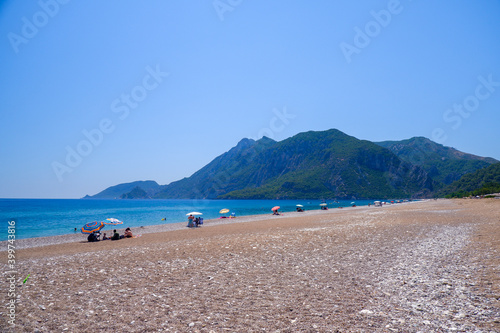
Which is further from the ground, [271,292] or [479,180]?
[479,180]

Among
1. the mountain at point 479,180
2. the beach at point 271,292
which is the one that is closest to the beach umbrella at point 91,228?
the beach at point 271,292

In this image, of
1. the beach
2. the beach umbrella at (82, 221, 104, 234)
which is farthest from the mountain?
the beach umbrella at (82, 221, 104, 234)

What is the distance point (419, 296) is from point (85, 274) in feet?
39.0

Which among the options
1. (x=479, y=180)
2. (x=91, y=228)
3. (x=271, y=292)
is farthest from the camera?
(x=479, y=180)

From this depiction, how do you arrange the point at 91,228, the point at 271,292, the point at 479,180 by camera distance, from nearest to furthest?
1. the point at 271,292
2. the point at 91,228
3. the point at 479,180

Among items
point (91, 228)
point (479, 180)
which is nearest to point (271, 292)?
point (91, 228)

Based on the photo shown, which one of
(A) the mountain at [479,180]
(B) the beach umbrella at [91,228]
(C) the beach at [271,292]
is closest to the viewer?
(C) the beach at [271,292]

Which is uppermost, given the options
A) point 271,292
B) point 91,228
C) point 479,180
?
point 479,180

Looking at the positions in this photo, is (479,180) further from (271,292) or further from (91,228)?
(271,292)

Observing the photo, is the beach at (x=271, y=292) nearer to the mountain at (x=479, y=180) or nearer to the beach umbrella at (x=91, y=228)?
the beach umbrella at (x=91, y=228)

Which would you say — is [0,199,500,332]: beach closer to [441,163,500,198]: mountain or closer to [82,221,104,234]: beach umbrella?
[82,221,104,234]: beach umbrella

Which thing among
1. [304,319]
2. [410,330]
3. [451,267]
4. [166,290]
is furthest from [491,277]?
[166,290]

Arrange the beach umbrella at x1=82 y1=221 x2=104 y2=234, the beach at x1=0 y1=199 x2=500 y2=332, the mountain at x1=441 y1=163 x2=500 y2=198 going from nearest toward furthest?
the beach at x1=0 y1=199 x2=500 y2=332
the beach umbrella at x1=82 y1=221 x2=104 y2=234
the mountain at x1=441 y1=163 x2=500 y2=198

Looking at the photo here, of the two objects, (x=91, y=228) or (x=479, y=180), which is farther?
(x=479, y=180)
